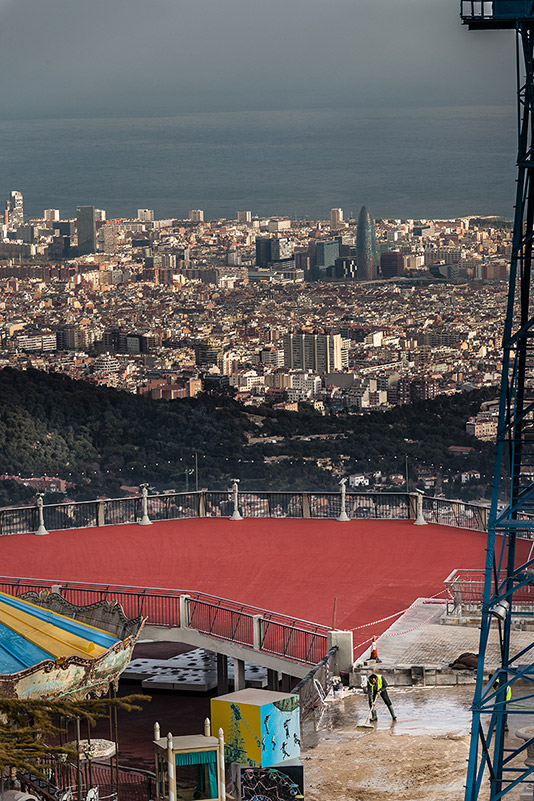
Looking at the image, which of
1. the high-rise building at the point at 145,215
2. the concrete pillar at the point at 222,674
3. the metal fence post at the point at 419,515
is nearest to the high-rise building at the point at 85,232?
the high-rise building at the point at 145,215

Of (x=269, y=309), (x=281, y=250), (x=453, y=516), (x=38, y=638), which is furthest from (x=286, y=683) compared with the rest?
(x=281, y=250)

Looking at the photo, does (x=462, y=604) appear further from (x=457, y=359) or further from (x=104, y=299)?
(x=104, y=299)

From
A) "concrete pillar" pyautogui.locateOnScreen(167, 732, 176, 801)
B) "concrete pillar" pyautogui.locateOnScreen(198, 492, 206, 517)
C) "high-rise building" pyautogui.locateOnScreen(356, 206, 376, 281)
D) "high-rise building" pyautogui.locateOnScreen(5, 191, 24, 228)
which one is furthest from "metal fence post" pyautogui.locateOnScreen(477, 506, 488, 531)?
"high-rise building" pyautogui.locateOnScreen(5, 191, 24, 228)

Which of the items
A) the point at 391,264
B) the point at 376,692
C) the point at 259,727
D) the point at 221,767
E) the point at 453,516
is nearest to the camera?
the point at 221,767

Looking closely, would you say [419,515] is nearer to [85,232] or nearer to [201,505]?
[201,505]

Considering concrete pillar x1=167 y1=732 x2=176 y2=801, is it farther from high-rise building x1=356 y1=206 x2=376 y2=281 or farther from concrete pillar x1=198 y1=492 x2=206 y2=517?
high-rise building x1=356 y1=206 x2=376 y2=281
